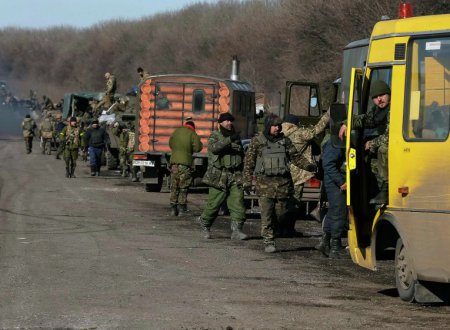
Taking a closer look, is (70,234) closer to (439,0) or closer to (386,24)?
(386,24)

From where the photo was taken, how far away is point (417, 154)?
10602 millimetres

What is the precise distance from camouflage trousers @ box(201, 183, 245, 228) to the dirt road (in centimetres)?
37

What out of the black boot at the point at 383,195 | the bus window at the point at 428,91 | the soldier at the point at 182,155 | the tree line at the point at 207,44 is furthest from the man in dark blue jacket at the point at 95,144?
the bus window at the point at 428,91

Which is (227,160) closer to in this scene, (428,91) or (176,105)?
(428,91)

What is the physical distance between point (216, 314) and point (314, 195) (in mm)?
9717

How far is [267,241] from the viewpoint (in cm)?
1605

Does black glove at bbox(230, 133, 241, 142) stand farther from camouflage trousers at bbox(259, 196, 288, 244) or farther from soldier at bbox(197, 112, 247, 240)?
camouflage trousers at bbox(259, 196, 288, 244)

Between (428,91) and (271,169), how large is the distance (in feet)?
18.1

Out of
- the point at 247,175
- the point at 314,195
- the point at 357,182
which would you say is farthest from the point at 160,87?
the point at 357,182

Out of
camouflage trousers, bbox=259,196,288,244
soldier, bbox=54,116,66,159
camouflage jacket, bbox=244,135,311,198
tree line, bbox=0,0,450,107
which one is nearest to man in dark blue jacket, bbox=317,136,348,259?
camouflage jacket, bbox=244,135,311,198

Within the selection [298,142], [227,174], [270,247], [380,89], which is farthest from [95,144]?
[380,89]

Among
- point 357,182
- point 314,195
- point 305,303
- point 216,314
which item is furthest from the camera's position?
point 314,195

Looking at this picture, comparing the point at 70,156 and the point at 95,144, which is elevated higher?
the point at 95,144

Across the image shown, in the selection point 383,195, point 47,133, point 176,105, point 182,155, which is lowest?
point 383,195
